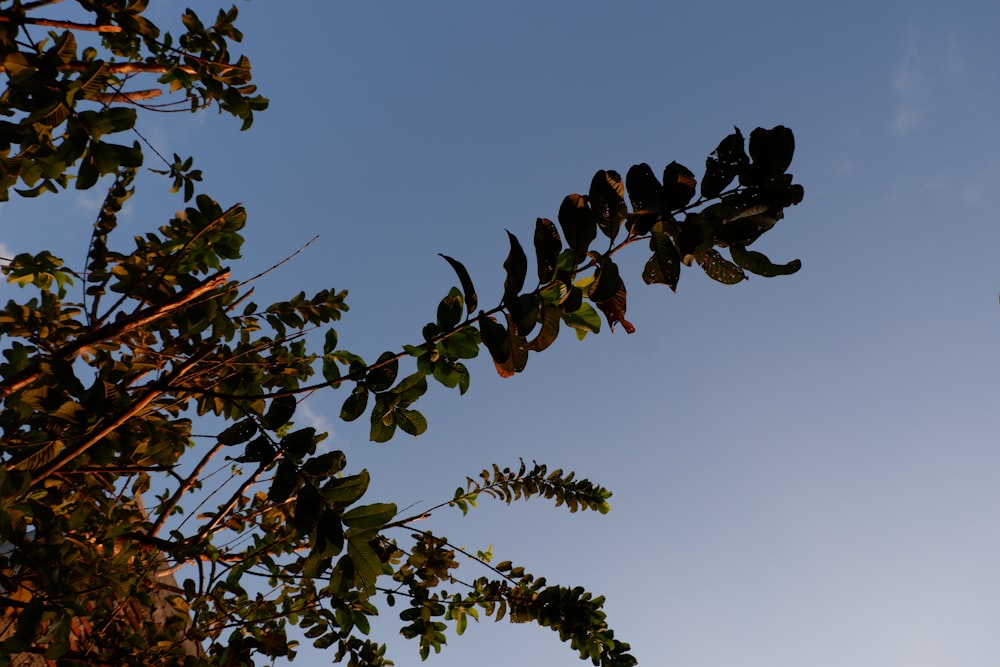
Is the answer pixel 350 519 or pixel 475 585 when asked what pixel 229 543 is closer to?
pixel 475 585

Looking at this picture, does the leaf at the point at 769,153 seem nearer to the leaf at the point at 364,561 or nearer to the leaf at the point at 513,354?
the leaf at the point at 513,354

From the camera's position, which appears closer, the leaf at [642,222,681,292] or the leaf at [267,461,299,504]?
the leaf at [642,222,681,292]

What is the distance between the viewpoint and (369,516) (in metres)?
1.68

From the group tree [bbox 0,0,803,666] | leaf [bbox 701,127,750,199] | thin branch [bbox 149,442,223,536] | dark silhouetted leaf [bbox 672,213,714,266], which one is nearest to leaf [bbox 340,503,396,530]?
tree [bbox 0,0,803,666]

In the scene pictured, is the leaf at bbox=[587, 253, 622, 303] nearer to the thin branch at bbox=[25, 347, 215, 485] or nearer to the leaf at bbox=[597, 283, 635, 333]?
the leaf at bbox=[597, 283, 635, 333]

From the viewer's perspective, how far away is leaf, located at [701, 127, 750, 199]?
1.40 m

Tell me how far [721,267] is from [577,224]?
1.13 ft

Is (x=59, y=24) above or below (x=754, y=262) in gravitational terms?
above

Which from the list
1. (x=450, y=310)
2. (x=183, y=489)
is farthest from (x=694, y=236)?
(x=183, y=489)

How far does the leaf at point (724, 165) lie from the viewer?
4.60ft

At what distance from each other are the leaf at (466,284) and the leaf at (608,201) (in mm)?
315

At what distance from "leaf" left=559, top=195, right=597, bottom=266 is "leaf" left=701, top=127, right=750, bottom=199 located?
259 millimetres

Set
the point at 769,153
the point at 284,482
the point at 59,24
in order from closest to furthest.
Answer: the point at 769,153 < the point at 284,482 < the point at 59,24

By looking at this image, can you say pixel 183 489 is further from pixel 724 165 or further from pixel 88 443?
pixel 724 165
